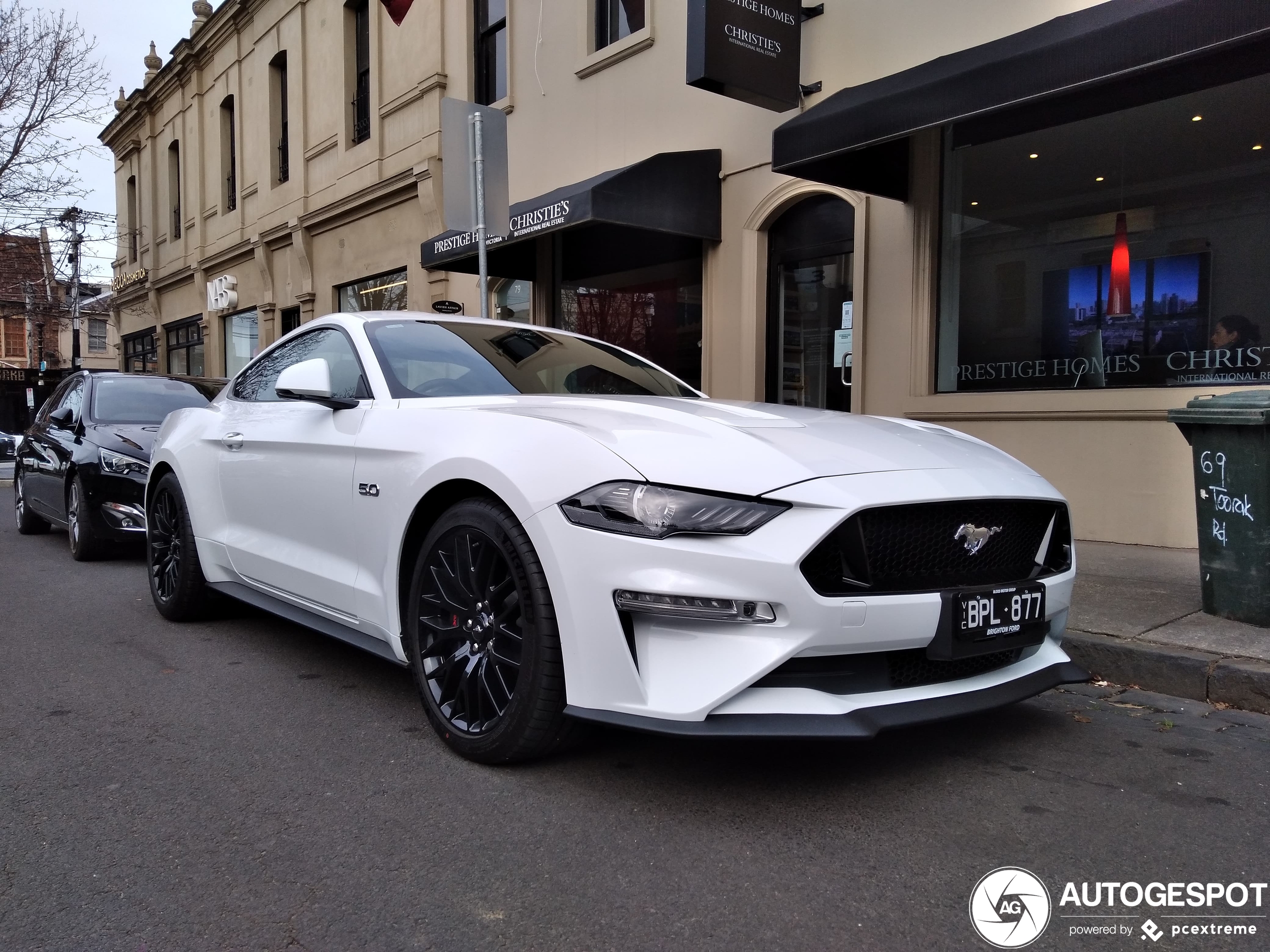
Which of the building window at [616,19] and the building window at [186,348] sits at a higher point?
the building window at [616,19]

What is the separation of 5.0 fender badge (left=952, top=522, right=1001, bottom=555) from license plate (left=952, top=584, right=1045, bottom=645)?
139 millimetres

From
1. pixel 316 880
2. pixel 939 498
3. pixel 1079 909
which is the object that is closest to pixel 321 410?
pixel 316 880

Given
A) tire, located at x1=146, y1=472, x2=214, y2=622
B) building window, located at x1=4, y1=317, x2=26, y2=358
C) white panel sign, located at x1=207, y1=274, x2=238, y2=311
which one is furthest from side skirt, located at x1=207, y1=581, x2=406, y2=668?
building window, located at x1=4, y1=317, x2=26, y2=358

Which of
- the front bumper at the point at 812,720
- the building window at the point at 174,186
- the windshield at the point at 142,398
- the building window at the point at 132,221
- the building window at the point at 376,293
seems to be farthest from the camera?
the building window at the point at 132,221

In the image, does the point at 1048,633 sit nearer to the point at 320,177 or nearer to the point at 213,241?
the point at 320,177

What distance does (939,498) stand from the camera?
2736 millimetres

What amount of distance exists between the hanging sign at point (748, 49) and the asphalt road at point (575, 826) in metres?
5.35

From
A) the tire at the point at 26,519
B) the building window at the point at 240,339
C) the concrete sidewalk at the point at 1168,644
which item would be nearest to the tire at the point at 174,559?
the concrete sidewalk at the point at 1168,644

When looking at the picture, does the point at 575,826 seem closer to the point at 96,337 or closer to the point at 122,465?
the point at 122,465

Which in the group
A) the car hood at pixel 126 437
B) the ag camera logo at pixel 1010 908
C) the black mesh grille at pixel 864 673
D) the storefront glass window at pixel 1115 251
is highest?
the storefront glass window at pixel 1115 251

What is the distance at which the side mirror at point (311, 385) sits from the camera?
3.62 m

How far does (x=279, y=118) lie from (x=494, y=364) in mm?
17427

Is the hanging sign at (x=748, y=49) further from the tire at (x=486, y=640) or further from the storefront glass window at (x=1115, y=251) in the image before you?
the tire at (x=486, y=640)

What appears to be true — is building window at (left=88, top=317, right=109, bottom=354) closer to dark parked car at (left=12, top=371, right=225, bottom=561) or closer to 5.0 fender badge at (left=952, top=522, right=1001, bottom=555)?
dark parked car at (left=12, top=371, right=225, bottom=561)
